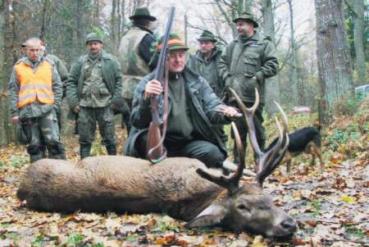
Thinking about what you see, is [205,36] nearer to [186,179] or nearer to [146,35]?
[146,35]

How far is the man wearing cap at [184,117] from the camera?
6152mm

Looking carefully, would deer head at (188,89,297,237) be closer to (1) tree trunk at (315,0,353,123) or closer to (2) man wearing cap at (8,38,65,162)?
(2) man wearing cap at (8,38,65,162)

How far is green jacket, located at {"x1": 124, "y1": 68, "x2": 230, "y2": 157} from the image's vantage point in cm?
617

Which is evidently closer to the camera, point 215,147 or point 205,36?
point 215,147

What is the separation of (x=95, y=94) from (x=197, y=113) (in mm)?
3420

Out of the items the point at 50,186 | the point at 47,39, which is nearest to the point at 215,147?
the point at 50,186

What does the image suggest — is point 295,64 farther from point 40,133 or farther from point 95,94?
point 40,133

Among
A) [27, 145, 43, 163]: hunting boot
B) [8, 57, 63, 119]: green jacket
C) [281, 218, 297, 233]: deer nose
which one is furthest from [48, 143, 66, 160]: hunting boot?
[281, 218, 297, 233]: deer nose

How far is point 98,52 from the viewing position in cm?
955

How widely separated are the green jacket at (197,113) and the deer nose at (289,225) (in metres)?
1.87

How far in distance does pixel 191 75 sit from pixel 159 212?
161 centimetres

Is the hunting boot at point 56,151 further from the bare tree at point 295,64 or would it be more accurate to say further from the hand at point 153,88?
the bare tree at point 295,64

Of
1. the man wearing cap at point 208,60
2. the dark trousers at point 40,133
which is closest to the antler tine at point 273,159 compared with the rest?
the dark trousers at point 40,133

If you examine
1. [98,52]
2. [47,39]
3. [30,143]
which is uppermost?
[47,39]
